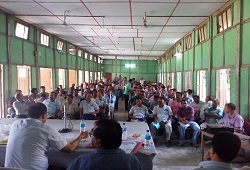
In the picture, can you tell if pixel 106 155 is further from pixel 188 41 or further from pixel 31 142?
pixel 188 41

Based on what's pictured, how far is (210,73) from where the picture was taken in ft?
26.2

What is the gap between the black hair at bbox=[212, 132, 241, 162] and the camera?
5.68ft

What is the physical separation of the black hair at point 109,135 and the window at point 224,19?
5.70m

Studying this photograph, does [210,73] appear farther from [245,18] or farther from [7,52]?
[7,52]

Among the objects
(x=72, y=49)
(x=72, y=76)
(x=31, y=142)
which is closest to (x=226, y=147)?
(x=31, y=142)

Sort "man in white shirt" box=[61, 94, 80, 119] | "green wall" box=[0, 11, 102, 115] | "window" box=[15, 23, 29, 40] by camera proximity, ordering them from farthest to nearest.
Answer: "window" box=[15, 23, 29, 40], "green wall" box=[0, 11, 102, 115], "man in white shirt" box=[61, 94, 80, 119]

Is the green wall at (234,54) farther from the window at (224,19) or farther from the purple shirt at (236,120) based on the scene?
the purple shirt at (236,120)

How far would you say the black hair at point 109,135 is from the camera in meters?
1.70

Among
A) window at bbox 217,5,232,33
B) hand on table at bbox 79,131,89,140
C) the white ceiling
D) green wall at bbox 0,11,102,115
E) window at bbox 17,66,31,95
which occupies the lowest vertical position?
hand on table at bbox 79,131,89,140

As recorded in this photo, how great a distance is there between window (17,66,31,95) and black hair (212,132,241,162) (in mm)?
8144

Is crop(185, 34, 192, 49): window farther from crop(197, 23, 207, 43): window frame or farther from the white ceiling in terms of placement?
crop(197, 23, 207, 43): window frame

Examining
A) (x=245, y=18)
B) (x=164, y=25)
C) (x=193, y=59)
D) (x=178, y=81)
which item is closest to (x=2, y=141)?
(x=245, y=18)

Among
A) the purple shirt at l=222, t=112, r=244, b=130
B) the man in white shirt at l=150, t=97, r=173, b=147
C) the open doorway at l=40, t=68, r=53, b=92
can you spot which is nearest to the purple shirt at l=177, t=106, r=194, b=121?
the man in white shirt at l=150, t=97, r=173, b=147

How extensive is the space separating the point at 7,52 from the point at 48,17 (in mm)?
1626
